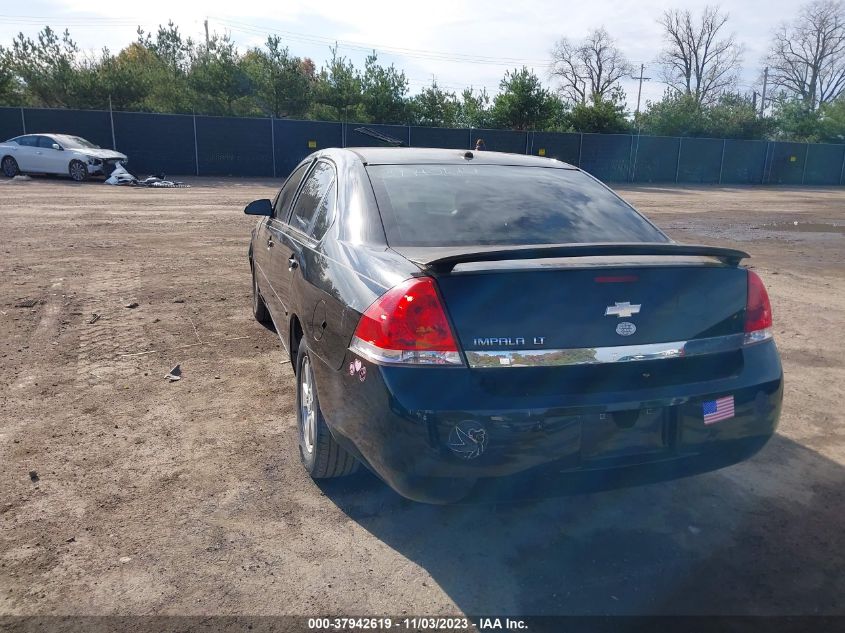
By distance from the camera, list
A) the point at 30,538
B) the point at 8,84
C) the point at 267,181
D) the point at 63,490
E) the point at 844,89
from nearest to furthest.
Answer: the point at 30,538, the point at 63,490, the point at 267,181, the point at 8,84, the point at 844,89

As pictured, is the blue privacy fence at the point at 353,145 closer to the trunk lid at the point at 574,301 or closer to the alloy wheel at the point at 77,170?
the alloy wheel at the point at 77,170

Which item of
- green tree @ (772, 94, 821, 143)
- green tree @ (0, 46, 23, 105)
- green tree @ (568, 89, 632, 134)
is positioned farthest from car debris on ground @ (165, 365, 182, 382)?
green tree @ (772, 94, 821, 143)


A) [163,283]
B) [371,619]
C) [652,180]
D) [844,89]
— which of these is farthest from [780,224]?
[844,89]

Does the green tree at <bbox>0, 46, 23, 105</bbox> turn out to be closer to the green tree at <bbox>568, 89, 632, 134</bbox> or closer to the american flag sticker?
the green tree at <bbox>568, 89, 632, 134</bbox>

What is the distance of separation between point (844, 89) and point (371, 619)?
72651 millimetres

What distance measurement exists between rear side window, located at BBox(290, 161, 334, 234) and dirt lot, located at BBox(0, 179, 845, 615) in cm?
119

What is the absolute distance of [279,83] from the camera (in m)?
33.4

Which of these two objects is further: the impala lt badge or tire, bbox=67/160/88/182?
tire, bbox=67/160/88/182

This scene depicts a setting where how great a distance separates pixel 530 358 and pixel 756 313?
1.15 meters

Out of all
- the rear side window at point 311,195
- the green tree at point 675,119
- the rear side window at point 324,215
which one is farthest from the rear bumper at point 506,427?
the green tree at point 675,119

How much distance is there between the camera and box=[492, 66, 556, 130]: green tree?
3522 cm

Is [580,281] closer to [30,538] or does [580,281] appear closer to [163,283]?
[30,538]

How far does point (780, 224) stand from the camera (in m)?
16.6

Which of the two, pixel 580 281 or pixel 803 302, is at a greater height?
pixel 580 281
